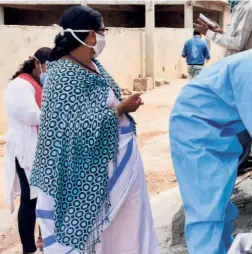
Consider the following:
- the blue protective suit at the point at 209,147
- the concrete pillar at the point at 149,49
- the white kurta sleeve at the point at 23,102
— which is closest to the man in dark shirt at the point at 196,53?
the concrete pillar at the point at 149,49

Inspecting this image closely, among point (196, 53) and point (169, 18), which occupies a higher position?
point (169, 18)

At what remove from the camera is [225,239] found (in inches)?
87.4

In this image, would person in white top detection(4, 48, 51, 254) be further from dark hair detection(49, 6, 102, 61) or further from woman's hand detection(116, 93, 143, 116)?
woman's hand detection(116, 93, 143, 116)

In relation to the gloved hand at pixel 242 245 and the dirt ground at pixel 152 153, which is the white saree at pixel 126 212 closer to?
the gloved hand at pixel 242 245

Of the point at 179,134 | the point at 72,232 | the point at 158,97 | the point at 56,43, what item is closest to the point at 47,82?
the point at 56,43

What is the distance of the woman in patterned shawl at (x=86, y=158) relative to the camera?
292 cm

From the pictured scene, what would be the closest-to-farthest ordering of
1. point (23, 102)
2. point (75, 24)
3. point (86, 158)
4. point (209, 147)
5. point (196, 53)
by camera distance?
point (209, 147) < point (86, 158) < point (75, 24) < point (23, 102) < point (196, 53)

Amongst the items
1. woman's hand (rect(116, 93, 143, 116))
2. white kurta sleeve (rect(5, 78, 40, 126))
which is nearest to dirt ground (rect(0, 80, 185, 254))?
white kurta sleeve (rect(5, 78, 40, 126))

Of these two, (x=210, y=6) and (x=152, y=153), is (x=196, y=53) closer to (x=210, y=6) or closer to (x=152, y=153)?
(x=152, y=153)

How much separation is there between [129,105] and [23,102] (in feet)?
3.61

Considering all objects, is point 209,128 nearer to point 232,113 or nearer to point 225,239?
point 232,113

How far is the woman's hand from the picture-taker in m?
2.97

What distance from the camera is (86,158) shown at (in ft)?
9.61

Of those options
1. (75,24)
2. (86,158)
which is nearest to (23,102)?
(75,24)
